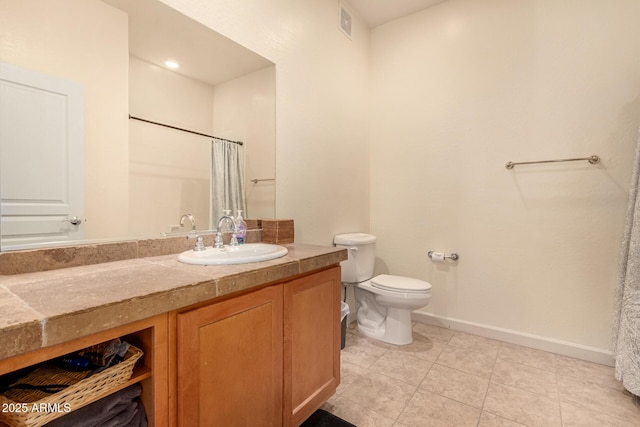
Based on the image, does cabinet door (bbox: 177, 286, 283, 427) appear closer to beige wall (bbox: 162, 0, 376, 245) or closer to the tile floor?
the tile floor

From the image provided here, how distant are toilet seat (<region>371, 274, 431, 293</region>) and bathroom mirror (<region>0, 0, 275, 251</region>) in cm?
131

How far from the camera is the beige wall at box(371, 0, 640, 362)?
1.93 meters

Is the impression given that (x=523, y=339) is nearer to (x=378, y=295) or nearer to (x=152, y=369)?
(x=378, y=295)

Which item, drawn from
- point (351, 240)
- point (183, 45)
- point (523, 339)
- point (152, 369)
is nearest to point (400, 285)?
point (351, 240)

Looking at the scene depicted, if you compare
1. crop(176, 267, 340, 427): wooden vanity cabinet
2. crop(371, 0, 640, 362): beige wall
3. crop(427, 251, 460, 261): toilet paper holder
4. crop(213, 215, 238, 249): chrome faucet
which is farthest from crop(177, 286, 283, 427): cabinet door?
crop(371, 0, 640, 362): beige wall

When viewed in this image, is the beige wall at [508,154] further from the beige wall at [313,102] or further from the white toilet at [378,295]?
the white toilet at [378,295]

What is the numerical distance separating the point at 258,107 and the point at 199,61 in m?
0.39

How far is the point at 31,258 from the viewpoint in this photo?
972 millimetres

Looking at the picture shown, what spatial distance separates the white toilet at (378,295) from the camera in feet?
6.95

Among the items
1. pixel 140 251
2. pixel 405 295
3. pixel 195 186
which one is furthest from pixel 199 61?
pixel 405 295

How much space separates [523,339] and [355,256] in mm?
1352

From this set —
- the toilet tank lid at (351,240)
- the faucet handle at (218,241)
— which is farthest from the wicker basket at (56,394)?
the toilet tank lid at (351,240)

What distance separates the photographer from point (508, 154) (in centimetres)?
223

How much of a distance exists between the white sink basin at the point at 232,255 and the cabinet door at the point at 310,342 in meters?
0.15
